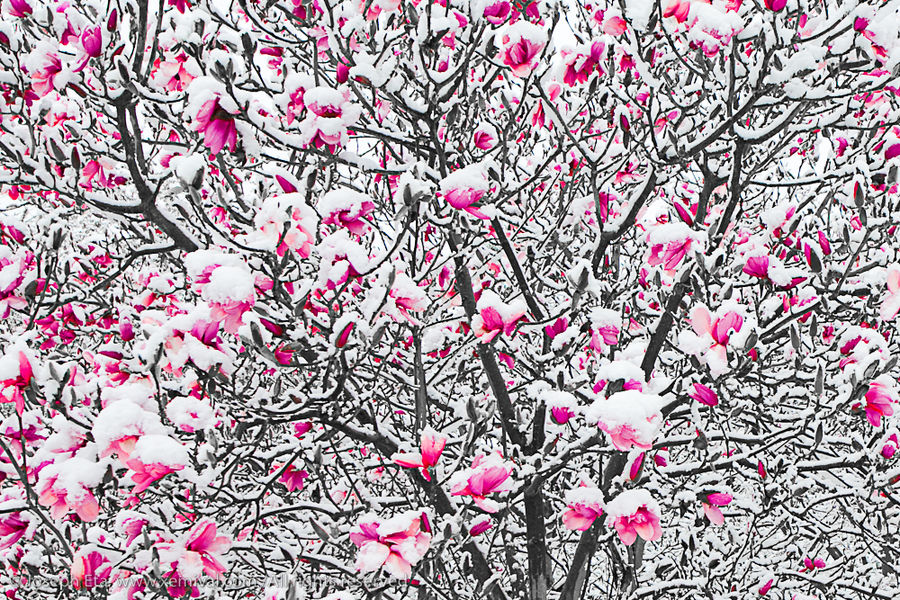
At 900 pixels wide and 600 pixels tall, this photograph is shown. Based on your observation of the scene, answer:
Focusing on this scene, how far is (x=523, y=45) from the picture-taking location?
2.21 meters

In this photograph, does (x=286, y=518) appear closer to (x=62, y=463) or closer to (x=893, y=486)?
(x=62, y=463)

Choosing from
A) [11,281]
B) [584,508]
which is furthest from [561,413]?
[11,281]

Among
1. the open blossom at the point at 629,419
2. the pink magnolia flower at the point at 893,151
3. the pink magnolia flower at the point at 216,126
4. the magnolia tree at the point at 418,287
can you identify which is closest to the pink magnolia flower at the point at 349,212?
the magnolia tree at the point at 418,287

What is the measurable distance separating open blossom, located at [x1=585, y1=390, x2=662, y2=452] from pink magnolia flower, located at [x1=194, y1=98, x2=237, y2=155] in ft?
4.32

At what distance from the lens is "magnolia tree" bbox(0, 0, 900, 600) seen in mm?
1960

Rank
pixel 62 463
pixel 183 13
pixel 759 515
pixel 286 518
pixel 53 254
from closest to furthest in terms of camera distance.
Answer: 1. pixel 62 463
2. pixel 53 254
3. pixel 183 13
4. pixel 759 515
5. pixel 286 518

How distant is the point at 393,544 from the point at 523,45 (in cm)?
157

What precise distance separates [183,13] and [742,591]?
3.36m

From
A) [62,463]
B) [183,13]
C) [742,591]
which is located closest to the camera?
[62,463]

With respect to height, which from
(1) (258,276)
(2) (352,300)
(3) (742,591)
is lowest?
(3) (742,591)

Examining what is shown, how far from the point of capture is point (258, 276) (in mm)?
2010

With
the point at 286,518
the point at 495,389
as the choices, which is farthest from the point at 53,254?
the point at 286,518

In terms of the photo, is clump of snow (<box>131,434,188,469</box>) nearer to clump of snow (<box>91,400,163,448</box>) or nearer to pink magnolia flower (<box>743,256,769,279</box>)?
clump of snow (<box>91,400,163,448</box>)

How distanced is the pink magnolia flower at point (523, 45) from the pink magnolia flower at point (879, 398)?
4.70 feet
